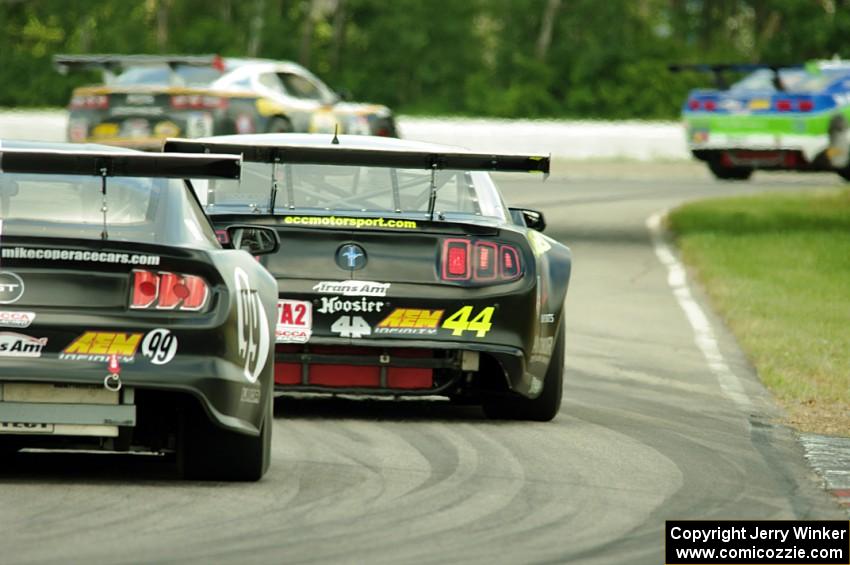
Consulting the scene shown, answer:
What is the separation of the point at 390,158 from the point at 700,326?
229 inches

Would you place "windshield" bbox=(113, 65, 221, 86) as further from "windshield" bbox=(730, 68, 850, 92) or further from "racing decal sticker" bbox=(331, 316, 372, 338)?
"racing decal sticker" bbox=(331, 316, 372, 338)

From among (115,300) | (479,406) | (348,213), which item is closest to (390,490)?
(115,300)

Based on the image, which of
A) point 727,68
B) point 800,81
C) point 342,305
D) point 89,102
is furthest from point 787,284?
point 89,102

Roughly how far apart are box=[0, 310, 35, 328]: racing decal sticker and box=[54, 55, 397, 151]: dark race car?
18330 mm

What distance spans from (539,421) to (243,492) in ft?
8.84

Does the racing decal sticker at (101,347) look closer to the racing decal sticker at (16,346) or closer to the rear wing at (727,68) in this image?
the racing decal sticker at (16,346)

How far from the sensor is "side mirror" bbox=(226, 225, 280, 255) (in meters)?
8.95

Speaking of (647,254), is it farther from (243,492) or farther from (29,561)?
(29,561)

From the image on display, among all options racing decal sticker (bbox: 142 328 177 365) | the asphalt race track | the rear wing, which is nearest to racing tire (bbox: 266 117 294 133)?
the rear wing

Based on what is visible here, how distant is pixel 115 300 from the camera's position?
6.95m

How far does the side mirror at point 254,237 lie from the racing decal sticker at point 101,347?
1990 millimetres

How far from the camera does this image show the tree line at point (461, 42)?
5866cm

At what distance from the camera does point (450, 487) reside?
739 centimetres

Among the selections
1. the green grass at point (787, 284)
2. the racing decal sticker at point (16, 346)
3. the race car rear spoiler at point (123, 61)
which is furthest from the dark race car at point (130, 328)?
the race car rear spoiler at point (123, 61)
